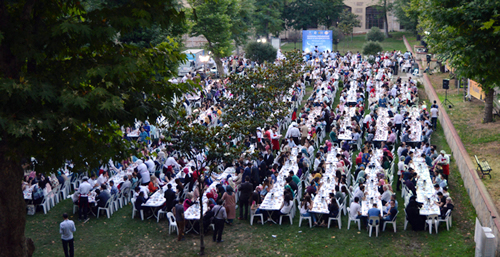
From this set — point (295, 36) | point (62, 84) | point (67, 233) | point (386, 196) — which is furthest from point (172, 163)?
point (295, 36)

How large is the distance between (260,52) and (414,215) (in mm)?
33121

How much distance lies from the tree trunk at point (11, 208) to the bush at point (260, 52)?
1519 inches

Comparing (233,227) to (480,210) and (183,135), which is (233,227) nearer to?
(183,135)

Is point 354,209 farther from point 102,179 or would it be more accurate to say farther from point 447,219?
point 102,179

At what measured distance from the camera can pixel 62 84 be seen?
7945 millimetres

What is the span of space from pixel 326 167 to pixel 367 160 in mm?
1601

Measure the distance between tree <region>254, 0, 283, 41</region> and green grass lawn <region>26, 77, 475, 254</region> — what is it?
167ft

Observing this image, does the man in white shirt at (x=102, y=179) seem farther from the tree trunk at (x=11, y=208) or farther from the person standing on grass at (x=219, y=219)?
the tree trunk at (x=11, y=208)

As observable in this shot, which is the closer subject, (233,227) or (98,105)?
(98,105)

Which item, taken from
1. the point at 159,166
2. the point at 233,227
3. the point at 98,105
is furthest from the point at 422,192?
the point at 98,105

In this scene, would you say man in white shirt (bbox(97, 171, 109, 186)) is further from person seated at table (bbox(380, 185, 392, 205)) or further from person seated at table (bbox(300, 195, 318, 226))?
person seated at table (bbox(380, 185, 392, 205))

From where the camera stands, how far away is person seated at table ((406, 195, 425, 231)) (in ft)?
47.1

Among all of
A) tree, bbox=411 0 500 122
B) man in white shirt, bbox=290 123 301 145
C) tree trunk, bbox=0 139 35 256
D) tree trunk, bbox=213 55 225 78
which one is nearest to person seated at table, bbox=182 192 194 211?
tree trunk, bbox=0 139 35 256

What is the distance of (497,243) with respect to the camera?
12.9 meters
